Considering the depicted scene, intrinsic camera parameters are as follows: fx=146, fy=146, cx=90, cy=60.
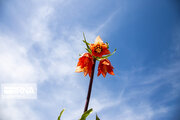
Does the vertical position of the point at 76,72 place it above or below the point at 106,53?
below

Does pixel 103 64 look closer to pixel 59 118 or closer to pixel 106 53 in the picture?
pixel 106 53

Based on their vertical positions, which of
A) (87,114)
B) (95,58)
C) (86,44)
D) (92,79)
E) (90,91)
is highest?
(86,44)

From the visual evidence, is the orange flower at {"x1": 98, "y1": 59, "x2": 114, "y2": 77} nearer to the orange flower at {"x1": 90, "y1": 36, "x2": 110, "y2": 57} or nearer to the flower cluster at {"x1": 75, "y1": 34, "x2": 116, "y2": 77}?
the flower cluster at {"x1": 75, "y1": 34, "x2": 116, "y2": 77}

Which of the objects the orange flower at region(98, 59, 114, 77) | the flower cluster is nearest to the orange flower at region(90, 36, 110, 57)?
the flower cluster

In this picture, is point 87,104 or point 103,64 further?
point 103,64

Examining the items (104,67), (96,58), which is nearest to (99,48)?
(96,58)

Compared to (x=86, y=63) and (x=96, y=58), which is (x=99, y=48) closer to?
(x=96, y=58)

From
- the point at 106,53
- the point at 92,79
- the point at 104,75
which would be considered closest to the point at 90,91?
the point at 92,79

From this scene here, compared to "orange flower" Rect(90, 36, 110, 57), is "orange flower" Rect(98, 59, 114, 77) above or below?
below
